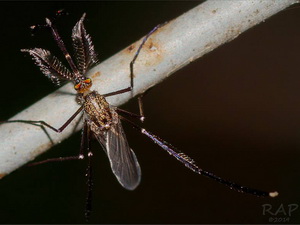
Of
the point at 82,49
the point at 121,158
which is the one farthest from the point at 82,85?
the point at 121,158

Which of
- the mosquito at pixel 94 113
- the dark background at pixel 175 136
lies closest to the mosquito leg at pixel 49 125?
the mosquito at pixel 94 113

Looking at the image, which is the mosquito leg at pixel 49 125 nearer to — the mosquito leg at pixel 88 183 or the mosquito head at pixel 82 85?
the mosquito head at pixel 82 85

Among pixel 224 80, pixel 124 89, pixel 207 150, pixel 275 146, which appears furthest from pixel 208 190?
pixel 124 89

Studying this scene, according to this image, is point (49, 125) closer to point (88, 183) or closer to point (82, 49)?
point (88, 183)

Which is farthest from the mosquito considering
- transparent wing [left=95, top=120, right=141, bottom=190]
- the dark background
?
the dark background

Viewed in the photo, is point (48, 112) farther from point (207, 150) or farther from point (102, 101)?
point (207, 150)
